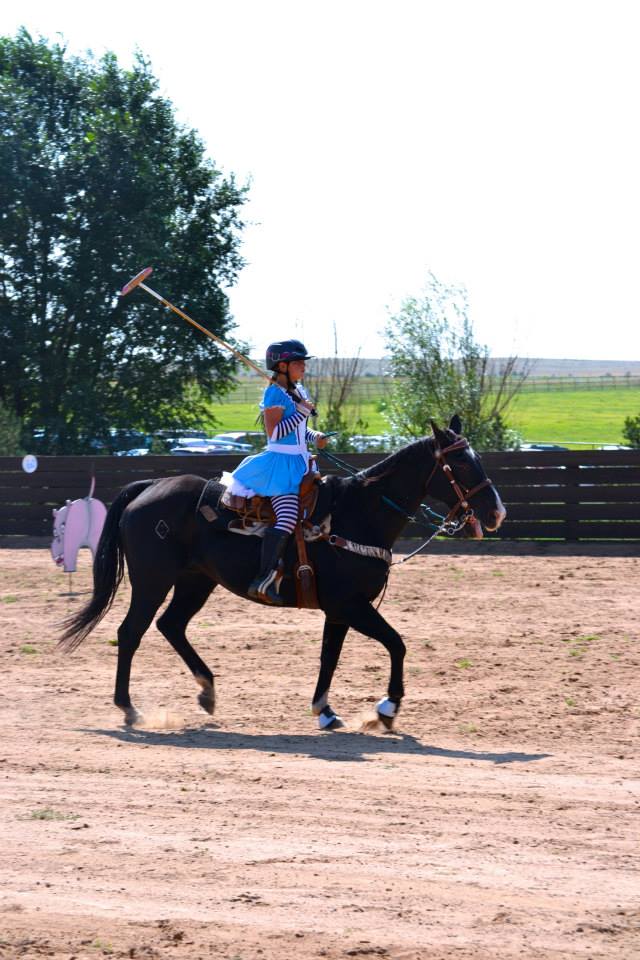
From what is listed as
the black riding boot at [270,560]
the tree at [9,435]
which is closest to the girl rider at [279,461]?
the black riding boot at [270,560]

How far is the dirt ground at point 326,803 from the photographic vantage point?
4418 millimetres

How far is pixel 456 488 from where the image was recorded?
793cm

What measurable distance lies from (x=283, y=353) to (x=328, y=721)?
249 centimetres

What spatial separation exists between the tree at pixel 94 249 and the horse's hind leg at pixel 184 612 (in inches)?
648

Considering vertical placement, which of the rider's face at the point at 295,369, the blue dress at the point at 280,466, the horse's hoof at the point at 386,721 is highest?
the rider's face at the point at 295,369

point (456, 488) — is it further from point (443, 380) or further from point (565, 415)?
point (565, 415)

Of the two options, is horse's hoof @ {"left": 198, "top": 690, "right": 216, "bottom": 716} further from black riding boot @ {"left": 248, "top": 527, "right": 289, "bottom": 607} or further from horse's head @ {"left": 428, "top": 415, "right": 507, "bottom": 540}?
horse's head @ {"left": 428, "top": 415, "right": 507, "bottom": 540}

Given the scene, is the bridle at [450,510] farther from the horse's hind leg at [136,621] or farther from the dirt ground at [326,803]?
Result: the horse's hind leg at [136,621]

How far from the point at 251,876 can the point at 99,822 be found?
1123 millimetres

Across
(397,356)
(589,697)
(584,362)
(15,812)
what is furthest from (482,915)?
(584,362)

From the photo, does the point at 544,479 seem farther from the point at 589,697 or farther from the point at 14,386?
the point at 14,386

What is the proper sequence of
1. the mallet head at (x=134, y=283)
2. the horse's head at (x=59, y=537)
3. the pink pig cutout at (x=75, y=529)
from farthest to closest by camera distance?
the horse's head at (x=59, y=537)
the pink pig cutout at (x=75, y=529)
the mallet head at (x=134, y=283)

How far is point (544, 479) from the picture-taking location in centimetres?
1823

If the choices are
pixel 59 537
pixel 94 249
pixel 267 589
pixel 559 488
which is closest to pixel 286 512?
pixel 267 589
